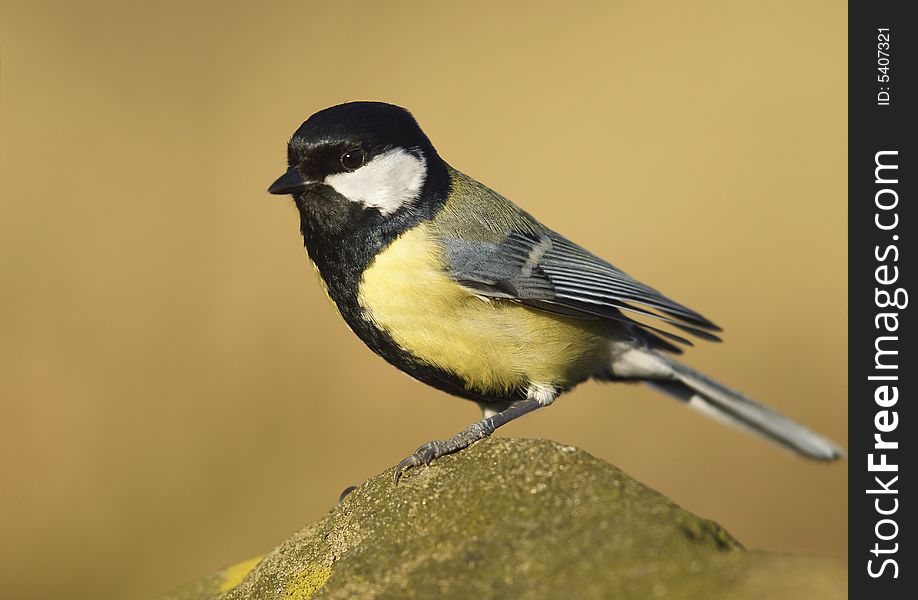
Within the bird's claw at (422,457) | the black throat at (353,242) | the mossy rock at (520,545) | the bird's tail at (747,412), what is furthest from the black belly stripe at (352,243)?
the bird's tail at (747,412)

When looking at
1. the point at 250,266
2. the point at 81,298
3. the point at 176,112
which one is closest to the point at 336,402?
the point at 250,266

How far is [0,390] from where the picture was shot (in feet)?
17.5

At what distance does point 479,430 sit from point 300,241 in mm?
2597

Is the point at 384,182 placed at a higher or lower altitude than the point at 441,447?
higher

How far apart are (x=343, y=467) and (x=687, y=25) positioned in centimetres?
381

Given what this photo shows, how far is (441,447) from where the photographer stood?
270 centimetres

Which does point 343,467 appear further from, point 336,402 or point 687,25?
point 687,25

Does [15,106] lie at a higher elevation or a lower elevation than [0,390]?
higher

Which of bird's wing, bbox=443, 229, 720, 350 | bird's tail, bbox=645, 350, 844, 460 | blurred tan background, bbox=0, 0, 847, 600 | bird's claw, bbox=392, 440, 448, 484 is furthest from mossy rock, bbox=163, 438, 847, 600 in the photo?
blurred tan background, bbox=0, 0, 847, 600

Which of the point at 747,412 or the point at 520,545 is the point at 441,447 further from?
the point at 747,412

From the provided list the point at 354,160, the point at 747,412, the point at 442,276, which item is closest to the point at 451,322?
the point at 442,276

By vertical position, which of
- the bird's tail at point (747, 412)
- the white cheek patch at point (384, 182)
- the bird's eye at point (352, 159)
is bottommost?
the bird's tail at point (747, 412)

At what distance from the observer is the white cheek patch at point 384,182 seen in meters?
3.04

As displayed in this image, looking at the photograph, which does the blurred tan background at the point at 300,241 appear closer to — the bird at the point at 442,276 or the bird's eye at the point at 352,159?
the bird at the point at 442,276
